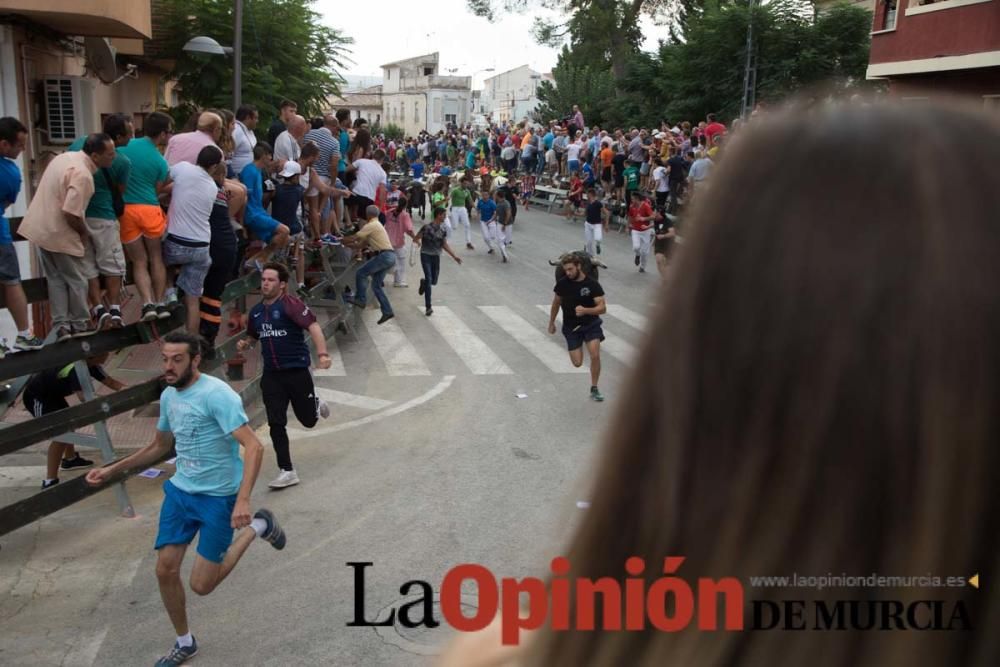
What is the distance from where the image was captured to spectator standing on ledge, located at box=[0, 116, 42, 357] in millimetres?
8516

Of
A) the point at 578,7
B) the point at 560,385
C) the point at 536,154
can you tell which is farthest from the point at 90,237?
the point at 578,7

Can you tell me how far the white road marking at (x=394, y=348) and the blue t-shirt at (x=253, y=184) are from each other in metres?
2.94

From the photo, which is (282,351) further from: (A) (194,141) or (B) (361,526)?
(A) (194,141)

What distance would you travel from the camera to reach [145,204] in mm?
9578

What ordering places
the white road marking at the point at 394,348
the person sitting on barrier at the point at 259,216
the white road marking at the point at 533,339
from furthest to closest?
the white road marking at the point at 533,339
the white road marking at the point at 394,348
the person sitting on barrier at the point at 259,216

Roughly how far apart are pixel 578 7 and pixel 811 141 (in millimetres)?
47640

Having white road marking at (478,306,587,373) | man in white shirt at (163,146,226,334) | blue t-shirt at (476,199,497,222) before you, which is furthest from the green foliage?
man in white shirt at (163,146,226,334)

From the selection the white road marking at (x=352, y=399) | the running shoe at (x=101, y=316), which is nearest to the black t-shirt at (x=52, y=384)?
the running shoe at (x=101, y=316)

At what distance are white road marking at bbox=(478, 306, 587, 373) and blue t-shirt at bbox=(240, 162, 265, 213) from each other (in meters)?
4.65

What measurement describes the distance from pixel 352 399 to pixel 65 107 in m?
7.84

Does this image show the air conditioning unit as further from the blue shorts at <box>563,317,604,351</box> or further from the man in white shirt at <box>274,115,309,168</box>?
the blue shorts at <box>563,317,604,351</box>

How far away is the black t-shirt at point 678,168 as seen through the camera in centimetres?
2494

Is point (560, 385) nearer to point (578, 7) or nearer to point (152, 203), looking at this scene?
point (152, 203)

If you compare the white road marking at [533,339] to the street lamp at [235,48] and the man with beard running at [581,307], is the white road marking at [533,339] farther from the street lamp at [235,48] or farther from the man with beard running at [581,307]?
the street lamp at [235,48]
